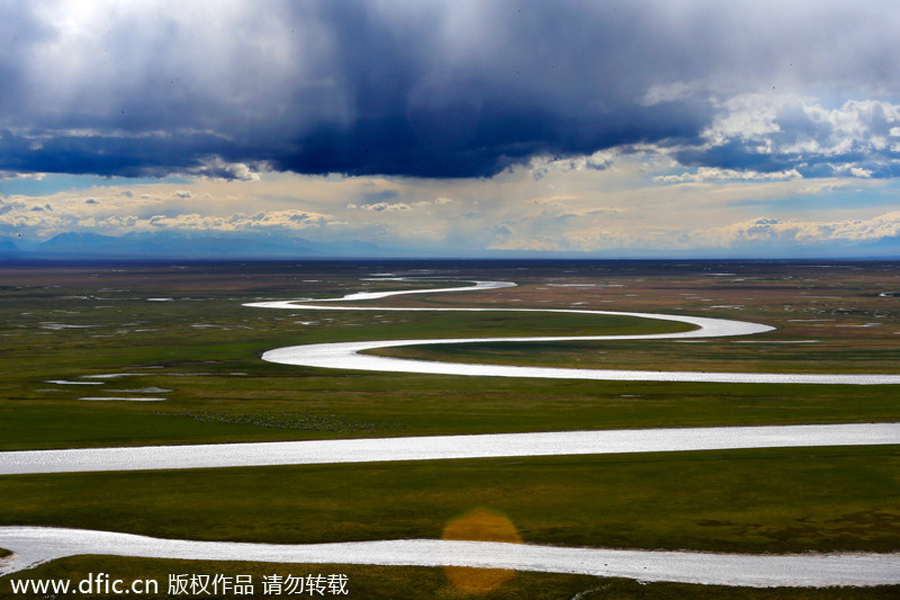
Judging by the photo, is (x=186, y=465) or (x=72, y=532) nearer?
(x=72, y=532)

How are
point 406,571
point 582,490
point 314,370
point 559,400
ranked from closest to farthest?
point 406,571
point 582,490
point 559,400
point 314,370

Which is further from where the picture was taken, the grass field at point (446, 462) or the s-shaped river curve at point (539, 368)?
the s-shaped river curve at point (539, 368)

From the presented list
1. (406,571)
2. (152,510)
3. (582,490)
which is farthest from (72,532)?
(582,490)

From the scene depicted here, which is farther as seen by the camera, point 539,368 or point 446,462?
point 539,368

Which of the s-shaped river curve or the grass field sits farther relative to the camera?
the s-shaped river curve

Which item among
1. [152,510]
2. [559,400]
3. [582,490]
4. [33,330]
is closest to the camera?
[152,510]

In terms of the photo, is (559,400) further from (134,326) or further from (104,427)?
(134,326)

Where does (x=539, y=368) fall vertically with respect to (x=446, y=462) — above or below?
below

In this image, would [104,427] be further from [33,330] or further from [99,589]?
[33,330]
